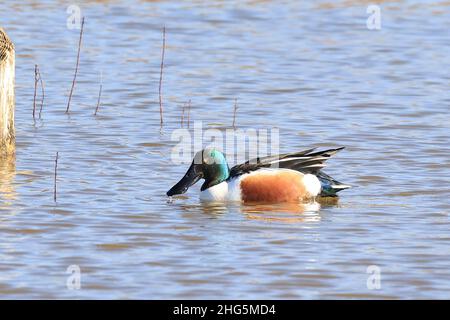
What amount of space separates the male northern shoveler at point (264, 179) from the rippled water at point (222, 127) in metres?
0.14

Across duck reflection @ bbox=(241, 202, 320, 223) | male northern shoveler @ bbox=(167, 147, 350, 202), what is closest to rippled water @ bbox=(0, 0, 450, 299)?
duck reflection @ bbox=(241, 202, 320, 223)

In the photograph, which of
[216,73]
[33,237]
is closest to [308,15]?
[216,73]

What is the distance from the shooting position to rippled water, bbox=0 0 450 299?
765 cm

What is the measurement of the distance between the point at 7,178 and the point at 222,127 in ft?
9.35

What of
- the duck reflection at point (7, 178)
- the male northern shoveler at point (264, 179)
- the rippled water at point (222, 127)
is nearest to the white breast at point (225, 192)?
the male northern shoveler at point (264, 179)

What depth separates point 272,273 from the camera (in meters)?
7.63

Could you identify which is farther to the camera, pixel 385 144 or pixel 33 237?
pixel 385 144

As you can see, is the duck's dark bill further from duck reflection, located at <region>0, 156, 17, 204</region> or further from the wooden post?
the wooden post

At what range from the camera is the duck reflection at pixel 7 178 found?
30.8 feet

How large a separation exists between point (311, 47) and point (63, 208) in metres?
7.79

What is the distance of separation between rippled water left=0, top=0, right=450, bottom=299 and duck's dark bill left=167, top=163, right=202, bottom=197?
0.31 feet
